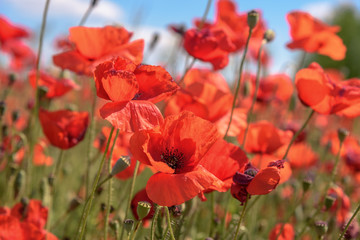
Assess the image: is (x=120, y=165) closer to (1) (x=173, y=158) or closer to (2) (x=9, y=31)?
(1) (x=173, y=158)

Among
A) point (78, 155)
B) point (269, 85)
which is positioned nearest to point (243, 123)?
point (269, 85)

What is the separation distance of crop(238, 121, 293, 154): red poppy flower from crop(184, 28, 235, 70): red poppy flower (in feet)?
0.82

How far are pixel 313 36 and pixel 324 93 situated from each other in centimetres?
60

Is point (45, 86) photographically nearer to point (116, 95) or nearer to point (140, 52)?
point (140, 52)

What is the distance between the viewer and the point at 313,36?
1.57m

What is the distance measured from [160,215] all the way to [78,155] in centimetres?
188

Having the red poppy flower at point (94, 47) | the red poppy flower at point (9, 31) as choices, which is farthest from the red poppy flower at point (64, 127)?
the red poppy flower at point (9, 31)

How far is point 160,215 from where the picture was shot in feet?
3.08

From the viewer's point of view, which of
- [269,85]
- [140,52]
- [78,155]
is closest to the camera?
[140,52]

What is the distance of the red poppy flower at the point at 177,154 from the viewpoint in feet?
2.15

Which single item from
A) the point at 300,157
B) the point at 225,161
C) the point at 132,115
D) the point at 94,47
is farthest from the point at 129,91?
the point at 300,157

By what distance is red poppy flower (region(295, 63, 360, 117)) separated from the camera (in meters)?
1.03

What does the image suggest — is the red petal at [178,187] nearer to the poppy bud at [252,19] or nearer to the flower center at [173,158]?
the flower center at [173,158]

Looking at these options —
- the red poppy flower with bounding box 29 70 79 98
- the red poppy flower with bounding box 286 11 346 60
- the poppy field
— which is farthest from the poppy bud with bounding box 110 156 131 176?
the red poppy flower with bounding box 286 11 346 60
